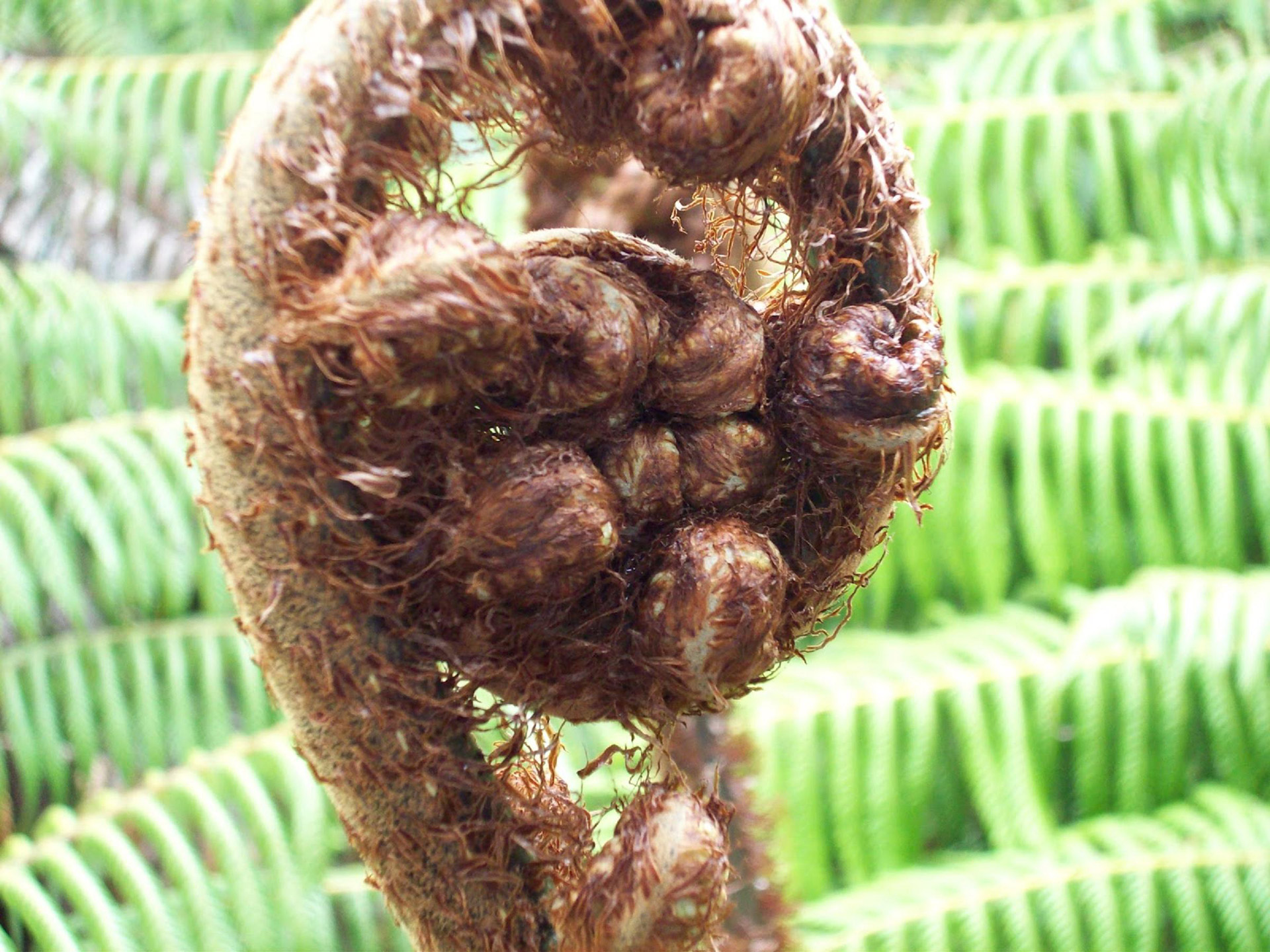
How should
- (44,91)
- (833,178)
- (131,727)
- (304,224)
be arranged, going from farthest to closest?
(44,91) → (131,727) → (833,178) → (304,224)

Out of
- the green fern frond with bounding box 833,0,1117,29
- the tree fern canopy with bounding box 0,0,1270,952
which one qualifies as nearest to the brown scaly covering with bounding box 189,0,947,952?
the tree fern canopy with bounding box 0,0,1270,952

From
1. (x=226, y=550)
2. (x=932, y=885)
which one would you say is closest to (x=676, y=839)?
(x=226, y=550)

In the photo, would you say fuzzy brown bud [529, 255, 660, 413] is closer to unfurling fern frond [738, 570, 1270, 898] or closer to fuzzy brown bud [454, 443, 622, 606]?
fuzzy brown bud [454, 443, 622, 606]

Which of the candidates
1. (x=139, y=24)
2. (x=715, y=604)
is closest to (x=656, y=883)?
(x=715, y=604)

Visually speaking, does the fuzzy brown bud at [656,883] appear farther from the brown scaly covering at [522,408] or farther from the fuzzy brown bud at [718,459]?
the fuzzy brown bud at [718,459]

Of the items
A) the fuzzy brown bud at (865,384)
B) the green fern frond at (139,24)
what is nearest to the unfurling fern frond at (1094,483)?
the fuzzy brown bud at (865,384)

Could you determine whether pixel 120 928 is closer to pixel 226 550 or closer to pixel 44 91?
pixel 226 550
